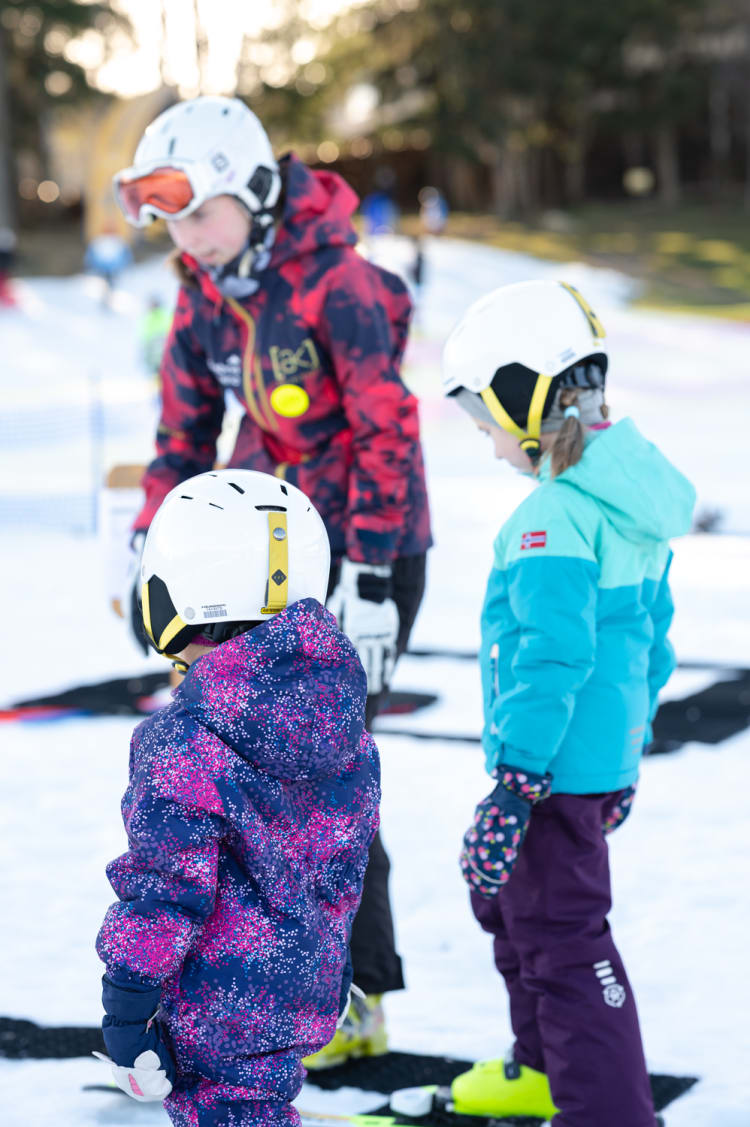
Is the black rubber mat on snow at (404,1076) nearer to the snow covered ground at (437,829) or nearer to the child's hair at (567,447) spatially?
the snow covered ground at (437,829)

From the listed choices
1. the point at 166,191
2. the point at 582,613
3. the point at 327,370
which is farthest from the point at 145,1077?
the point at 166,191

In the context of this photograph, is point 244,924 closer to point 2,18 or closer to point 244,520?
point 244,520

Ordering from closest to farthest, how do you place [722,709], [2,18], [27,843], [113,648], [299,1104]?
[299,1104] < [27,843] < [722,709] < [113,648] < [2,18]

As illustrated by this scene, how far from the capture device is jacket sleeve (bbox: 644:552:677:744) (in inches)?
121

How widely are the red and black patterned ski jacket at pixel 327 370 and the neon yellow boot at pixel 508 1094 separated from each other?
1162 millimetres

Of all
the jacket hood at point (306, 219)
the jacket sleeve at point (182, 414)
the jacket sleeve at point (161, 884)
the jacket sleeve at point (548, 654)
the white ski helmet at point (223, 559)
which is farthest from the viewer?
the jacket sleeve at point (182, 414)

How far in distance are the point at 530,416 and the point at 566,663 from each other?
1.67ft

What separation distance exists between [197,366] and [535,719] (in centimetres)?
147

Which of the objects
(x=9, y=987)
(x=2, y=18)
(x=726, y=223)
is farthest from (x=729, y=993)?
(x=726, y=223)

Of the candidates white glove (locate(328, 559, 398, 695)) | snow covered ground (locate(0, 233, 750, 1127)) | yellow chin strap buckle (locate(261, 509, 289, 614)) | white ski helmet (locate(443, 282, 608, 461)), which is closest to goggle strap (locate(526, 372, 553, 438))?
white ski helmet (locate(443, 282, 608, 461))

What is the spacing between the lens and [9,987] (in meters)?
3.95

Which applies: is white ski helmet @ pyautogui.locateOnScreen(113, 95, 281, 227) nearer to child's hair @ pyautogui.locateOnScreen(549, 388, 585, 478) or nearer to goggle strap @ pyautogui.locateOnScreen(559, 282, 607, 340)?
goggle strap @ pyautogui.locateOnScreen(559, 282, 607, 340)

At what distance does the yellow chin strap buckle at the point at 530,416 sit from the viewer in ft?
9.59

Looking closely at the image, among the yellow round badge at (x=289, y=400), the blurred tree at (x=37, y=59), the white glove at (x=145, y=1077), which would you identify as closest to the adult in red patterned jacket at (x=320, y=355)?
the yellow round badge at (x=289, y=400)
